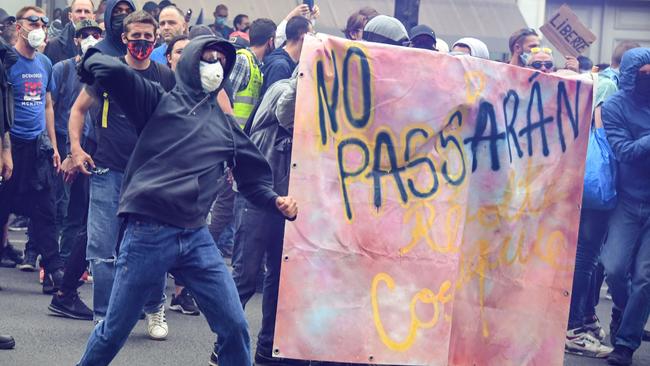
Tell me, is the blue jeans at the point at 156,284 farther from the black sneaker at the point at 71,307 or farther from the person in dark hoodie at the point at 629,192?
the person in dark hoodie at the point at 629,192

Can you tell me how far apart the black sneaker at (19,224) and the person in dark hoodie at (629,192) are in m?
6.28

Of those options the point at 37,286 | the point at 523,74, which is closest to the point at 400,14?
the point at 37,286

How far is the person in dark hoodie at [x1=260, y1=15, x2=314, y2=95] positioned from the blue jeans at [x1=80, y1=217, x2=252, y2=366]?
3093mm

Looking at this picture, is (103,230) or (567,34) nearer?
(103,230)

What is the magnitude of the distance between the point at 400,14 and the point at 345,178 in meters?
7.24

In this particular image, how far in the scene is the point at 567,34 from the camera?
516 inches

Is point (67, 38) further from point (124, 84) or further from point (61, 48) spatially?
point (124, 84)

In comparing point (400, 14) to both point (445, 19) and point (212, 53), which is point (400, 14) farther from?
point (445, 19)

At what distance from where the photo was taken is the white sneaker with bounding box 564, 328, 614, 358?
26.2ft

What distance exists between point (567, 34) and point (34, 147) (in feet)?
20.2

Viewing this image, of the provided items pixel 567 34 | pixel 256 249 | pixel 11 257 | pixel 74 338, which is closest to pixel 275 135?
pixel 256 249

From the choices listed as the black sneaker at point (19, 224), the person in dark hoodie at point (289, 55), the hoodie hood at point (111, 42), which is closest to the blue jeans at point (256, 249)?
the hoodie hood at point (111, 42)

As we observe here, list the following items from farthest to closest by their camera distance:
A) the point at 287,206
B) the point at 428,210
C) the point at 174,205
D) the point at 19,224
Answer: the point at 19,224 → the point at 428,210 → the point at 287,206 → the point at 174,205

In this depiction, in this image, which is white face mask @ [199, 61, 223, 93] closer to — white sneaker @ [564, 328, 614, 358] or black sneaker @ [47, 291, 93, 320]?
black sneaker @ [47, 291, 93, 320]
